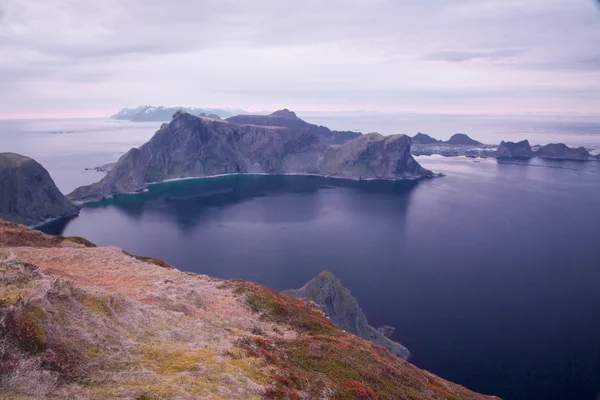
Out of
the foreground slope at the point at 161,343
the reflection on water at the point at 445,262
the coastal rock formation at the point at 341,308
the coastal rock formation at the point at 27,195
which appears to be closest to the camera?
the foreground slope at the point at 161,343

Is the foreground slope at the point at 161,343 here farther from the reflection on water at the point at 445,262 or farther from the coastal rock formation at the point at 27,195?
the coastal rock formation at the point at 27,195

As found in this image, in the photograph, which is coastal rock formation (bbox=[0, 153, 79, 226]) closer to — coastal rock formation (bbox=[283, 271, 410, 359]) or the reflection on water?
the reflection on water

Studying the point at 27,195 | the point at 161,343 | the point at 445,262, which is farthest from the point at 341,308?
the point at 27,195

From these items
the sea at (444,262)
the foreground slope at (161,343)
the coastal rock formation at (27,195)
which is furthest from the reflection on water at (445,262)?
the foreground slope at (161,343)

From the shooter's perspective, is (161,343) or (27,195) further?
(27,195)

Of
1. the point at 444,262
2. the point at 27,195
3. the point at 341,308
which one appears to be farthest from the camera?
the point at 27,195

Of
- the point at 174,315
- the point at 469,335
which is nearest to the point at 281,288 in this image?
the point at 469,335

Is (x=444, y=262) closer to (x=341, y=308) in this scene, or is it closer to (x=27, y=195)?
(x=341, y=308)
